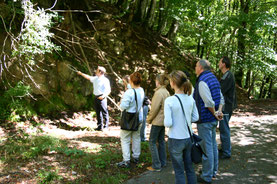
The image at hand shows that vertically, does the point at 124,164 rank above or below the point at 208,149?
below

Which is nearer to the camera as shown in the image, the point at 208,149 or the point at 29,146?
the point at 208,149

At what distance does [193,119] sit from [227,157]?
94.5 inches

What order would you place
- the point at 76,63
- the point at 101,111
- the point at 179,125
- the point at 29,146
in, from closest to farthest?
the point at 179,125, the point at 29,146, the point at 101,111, the point at 76,63

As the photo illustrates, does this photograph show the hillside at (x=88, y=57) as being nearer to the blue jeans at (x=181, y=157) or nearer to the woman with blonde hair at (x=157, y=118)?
the woman with blonde hair at (x=157, y=118)

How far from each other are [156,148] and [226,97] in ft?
6.95

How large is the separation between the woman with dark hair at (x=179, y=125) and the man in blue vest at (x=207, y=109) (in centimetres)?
56

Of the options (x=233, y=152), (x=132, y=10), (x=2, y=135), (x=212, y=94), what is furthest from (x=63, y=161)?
(x=132, y=10)

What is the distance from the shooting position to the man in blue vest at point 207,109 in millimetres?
3808

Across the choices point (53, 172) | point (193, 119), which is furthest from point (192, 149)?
point (53, 172)

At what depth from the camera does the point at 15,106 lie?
7.26 m

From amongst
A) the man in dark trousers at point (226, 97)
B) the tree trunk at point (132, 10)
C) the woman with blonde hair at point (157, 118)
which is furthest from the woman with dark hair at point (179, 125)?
the tree trunk at point (132, 10)

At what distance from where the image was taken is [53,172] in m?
4.02

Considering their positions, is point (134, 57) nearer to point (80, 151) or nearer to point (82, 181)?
point (80, 151)

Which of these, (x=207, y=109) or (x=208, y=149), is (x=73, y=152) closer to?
(x=208, y=149)
